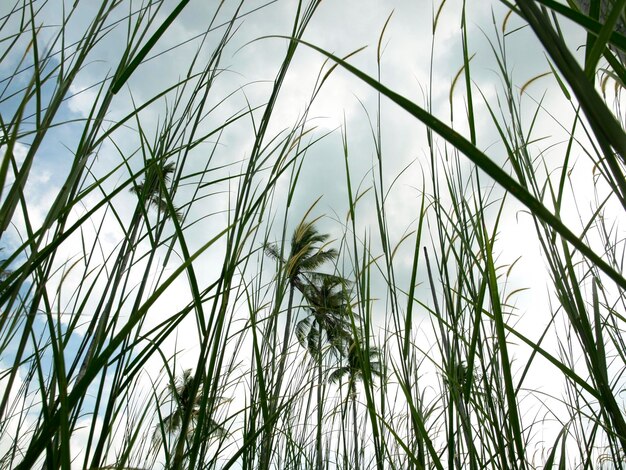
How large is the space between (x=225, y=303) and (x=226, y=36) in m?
0.39

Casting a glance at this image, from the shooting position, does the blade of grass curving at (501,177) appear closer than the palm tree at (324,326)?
Yes

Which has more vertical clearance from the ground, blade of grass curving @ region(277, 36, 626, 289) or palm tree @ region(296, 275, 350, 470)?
palm tree @ region(296, 275, 350, 470)

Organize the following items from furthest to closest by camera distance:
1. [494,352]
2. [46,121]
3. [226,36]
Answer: [494,352] < [226,36] < [46,121]

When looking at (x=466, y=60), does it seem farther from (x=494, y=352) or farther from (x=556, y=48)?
(x=494, y=352)

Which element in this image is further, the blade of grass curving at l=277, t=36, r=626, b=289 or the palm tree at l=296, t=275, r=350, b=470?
the palm tree at l=296, t=275, r=350, b=470

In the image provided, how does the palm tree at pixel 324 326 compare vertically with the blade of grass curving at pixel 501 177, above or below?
above

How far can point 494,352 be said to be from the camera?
0.84m

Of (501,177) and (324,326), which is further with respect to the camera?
(324,326)

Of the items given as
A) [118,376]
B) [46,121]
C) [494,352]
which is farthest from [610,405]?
[46,121]

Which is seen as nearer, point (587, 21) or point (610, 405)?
point (587, 21)

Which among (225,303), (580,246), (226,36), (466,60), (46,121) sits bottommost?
(580,246)

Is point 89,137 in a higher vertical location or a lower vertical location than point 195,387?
higher

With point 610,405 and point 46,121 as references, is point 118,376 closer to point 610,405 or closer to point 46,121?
point 46,121

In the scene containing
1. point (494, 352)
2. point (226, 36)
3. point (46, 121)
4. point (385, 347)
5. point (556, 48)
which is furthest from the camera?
point (385, 347)
